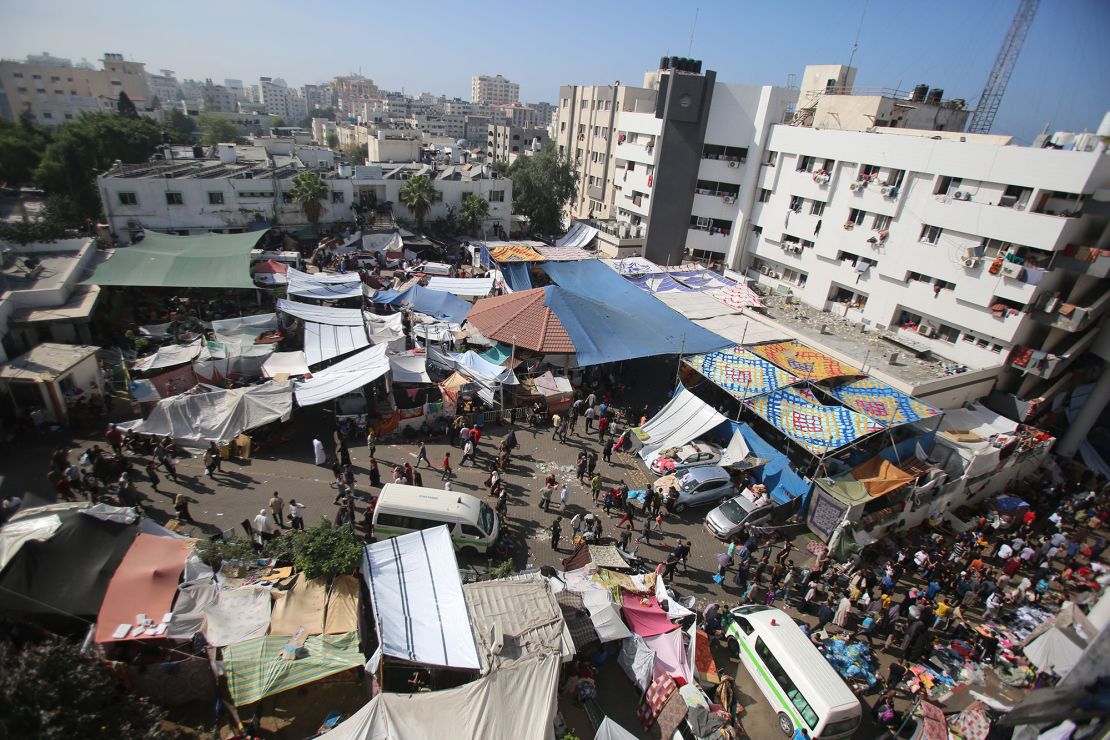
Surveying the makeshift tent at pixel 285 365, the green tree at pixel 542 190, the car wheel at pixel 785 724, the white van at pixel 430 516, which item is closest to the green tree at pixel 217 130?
the green tree at pixel 542 190

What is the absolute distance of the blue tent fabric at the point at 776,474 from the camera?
15.4 meters

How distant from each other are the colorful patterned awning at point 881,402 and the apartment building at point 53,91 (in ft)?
317

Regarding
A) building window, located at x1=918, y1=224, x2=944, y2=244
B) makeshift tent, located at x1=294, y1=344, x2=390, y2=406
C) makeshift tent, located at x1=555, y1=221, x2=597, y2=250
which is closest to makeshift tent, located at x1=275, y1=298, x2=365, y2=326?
makeshift tent, located at x1=294, y1=344, x2=390, y2=406

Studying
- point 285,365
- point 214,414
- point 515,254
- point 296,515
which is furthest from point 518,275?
point 296,515

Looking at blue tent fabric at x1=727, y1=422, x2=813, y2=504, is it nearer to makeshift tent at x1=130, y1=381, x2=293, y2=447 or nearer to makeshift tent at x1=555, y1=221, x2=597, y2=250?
makeshift tent at x1=130, y1=381, x2=293, y2=447

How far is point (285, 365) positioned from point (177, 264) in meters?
8.95

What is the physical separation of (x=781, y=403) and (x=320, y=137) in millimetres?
142123

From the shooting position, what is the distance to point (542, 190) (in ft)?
137

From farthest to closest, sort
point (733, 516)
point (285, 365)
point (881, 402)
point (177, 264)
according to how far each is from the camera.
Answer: point (177, 264) < point (285, 365) < point (881, 402) < point (733, 516)

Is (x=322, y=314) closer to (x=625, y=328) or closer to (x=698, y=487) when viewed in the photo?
(x=625, y=328)

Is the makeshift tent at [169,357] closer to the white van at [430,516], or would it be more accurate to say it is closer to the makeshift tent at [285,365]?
the makeshift tent at [285,365]

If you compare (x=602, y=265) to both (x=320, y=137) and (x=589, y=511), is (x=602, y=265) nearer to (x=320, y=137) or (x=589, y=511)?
(x=589, y=511)

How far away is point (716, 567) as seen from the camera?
44.8ft

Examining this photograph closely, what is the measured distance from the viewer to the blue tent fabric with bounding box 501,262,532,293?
26594 mm
